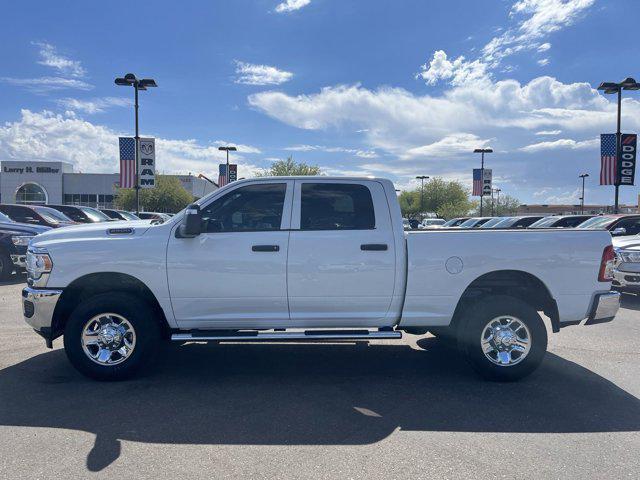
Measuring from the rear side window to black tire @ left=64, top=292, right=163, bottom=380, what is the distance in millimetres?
1804

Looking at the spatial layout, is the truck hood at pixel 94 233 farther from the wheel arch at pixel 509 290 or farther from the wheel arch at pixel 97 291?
the wheel arch at pixel 509 290

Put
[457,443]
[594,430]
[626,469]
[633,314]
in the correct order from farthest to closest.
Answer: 1. [633,314]
2. [594,430]
3. [457,443]
4. [626,469]

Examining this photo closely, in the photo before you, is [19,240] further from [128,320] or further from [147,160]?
[147,160]

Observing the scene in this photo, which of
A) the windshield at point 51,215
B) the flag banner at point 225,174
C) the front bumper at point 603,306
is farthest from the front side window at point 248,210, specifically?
the flag banner at point 225,174

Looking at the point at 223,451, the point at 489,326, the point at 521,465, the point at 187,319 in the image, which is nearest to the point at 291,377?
the point at 187,319

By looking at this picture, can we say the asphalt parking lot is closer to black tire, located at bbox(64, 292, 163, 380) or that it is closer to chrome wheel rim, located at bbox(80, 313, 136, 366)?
black tire, located at bbox(64, 292, 163, 380)

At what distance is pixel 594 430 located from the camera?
156 inches

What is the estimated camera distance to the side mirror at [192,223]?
183 inches

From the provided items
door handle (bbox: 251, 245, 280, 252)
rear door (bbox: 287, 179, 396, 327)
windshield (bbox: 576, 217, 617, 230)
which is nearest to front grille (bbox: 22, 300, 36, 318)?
door handle (bbox: 251, 245, 280, 252)

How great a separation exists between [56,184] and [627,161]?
62983 mm

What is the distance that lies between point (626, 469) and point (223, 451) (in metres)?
2.79

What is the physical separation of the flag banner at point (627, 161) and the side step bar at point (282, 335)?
18216 mm

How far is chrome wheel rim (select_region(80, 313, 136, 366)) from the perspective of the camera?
4.84 m

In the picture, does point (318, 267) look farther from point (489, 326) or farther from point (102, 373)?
point (102, 373)
